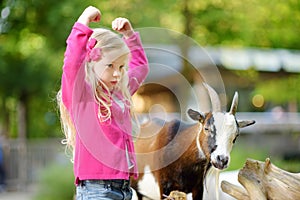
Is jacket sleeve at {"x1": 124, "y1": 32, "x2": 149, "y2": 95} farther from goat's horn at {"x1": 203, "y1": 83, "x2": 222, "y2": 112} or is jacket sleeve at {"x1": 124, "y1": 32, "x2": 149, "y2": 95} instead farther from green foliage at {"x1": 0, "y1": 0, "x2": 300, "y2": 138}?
green foliage at {"x1": 0, "y1": 0, "x2": 300, "y2": 138}

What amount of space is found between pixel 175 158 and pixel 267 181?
1.44 ft

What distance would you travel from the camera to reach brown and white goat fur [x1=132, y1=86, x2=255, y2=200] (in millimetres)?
2268

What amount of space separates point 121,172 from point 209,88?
526mm

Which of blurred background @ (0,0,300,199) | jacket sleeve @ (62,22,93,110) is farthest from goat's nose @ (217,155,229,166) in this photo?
blurred background @ (0,0,300,199)

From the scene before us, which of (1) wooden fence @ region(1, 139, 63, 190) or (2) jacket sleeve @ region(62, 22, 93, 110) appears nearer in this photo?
(2) jacket sleeve @ region(62, 22, 93, 110)

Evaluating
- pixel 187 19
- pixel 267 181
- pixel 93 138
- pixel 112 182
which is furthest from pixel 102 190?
pixel 187 19

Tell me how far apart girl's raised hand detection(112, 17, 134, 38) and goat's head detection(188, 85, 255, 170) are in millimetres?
410

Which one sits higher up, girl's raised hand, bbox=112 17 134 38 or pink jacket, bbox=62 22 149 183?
girl's raised hand, bbox=112 17 134 38

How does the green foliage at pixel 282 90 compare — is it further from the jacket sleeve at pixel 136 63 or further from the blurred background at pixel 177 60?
the jacket sleeve at pixel 136 63

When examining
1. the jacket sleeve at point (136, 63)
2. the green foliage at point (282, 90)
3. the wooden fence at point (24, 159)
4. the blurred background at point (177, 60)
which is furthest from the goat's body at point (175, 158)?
the wooden fence at point (24, 159)

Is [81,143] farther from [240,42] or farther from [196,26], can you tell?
[240,42]

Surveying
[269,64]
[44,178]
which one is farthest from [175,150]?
[269,64]

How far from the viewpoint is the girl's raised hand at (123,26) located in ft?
7.70

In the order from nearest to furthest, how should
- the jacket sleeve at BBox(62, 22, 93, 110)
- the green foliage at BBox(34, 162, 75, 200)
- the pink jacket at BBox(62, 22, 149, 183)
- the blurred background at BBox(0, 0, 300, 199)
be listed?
the jacket sleeve at BBox(62, 22, 93, 110) < the pink jacket at BBox(62, 22, 149, 183) < the green foliage at BBox(34, 162, 75, 200) < the blurred background at BBox(0, 0, 300, 199)
